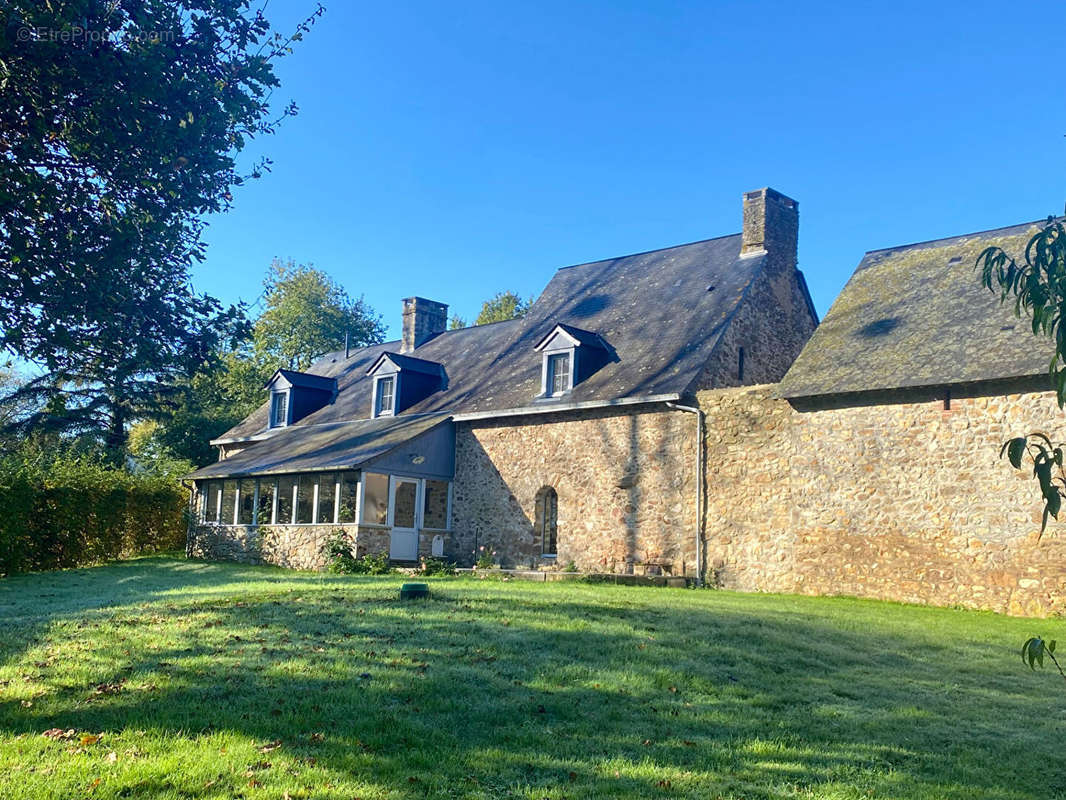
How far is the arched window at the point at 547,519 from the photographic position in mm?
22703

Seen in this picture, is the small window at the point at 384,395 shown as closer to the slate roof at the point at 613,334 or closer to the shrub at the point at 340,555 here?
the slate roof at the point at 613,334

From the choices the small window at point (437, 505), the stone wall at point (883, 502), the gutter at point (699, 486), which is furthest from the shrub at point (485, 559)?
the stone wall at point (883, 502)

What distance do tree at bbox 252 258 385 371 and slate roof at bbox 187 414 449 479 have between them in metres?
20.5

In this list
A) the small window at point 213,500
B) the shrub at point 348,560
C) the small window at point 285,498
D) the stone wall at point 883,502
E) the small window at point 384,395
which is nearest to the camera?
the stone wall at point 883,502

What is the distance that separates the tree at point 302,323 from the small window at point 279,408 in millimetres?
17635

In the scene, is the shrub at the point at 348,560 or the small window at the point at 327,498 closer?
the shrub at the point at 348,560

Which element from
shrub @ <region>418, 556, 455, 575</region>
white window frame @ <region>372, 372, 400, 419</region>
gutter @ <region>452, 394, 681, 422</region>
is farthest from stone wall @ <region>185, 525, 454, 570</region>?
white window frame @ <region>372, 372, 400, 419</region>

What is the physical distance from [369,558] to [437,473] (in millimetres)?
3310

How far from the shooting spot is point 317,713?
738cm

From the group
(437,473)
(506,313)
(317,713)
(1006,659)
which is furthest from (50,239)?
(506,313)

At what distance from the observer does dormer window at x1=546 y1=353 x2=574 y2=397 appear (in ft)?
76.2

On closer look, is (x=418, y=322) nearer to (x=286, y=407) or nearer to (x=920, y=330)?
(x=286, y=407)

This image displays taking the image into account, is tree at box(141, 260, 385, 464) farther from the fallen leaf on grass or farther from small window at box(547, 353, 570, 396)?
the fallen leaf on grass

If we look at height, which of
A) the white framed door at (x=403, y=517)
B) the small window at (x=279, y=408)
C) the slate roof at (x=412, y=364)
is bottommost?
the white framed door at (x=403, y=517)
